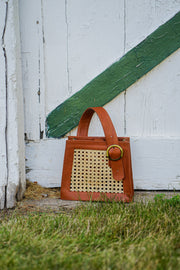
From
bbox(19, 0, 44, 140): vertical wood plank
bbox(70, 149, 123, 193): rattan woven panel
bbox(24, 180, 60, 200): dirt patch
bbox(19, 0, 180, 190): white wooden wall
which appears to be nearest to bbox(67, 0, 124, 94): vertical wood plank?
bbox(19, 0, 180, 190): white wooden wall

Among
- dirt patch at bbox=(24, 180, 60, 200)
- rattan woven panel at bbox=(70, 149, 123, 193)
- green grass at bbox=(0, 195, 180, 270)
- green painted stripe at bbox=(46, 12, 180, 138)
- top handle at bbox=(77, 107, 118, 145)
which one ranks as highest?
green painted stripe at bbox=(46, 12, 180, 138)

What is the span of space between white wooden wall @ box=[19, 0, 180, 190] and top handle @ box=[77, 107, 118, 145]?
0.12 m

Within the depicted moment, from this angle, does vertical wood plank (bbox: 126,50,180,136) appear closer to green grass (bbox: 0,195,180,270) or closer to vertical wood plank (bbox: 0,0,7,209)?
green grass (bbox: 0,195,180,270)

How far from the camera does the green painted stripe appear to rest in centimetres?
155

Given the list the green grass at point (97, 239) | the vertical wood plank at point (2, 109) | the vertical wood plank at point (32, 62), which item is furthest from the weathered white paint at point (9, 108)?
the green grass at point (97, 239)

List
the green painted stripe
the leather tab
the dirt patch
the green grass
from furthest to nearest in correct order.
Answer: the green painted stripe < the dirt patch < the leather tab < the green grass

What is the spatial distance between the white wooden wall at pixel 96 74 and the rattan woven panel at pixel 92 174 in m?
0.25

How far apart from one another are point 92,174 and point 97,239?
1.69 feet

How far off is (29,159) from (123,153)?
1.97ft

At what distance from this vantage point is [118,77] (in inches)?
61.9

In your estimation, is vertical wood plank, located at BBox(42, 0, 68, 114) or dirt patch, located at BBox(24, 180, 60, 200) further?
vertical wood plank, located at BBox(42, 0, 68, 114)

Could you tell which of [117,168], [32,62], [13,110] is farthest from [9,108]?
[117,168]

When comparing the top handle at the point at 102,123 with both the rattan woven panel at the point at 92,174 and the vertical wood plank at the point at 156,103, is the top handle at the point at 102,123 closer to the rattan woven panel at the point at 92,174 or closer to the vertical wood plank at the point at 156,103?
the rattan woven panel at the point at 92,174

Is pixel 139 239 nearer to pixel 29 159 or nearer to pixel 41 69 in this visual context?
pixel 29 159
